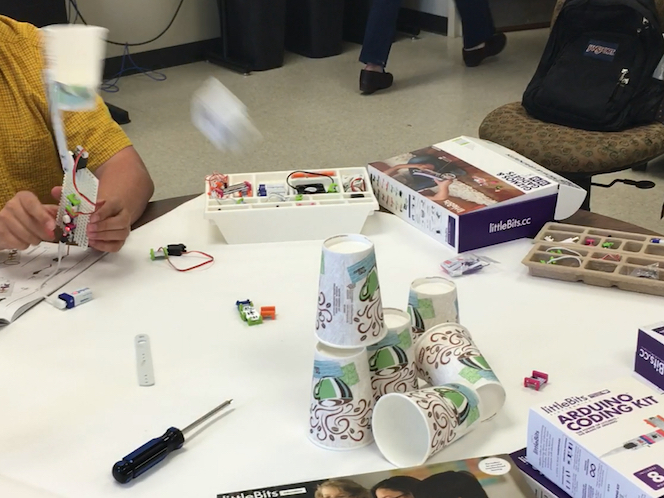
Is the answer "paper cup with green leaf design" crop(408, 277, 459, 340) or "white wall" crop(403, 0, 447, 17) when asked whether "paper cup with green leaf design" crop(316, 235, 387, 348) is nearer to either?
"paper cup with green leaf design" crop(408, 277, 459, 340)

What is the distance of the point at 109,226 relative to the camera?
1.31m

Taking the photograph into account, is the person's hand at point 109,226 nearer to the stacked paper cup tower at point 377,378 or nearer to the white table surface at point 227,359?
the white table surface at point 227,359

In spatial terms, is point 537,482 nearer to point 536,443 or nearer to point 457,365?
point 536,443

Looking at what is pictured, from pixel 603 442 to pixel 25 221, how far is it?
36.6 inches

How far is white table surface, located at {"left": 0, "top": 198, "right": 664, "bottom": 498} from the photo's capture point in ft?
2.85

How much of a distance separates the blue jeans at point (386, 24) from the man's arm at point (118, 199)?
2512mm

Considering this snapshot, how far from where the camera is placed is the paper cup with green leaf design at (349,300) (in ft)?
2.73

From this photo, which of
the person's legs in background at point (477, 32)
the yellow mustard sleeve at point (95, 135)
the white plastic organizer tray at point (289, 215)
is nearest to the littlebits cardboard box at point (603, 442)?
the white plastic organizer tray at point (289, 215)

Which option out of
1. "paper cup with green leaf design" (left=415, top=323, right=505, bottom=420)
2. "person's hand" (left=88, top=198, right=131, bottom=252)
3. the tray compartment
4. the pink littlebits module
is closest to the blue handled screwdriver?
"paper cup with green leaf design" (left=415, top=323, right=505, bottom=420)

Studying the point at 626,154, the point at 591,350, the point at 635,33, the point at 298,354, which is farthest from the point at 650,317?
the point at 635,33

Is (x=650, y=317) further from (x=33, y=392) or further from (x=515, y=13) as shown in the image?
(x=515, y=13)

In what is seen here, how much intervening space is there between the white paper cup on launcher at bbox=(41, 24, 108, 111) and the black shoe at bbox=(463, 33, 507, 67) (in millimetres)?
3471

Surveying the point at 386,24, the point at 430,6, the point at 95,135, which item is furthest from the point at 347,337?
the point at 430,6

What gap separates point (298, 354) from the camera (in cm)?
107
